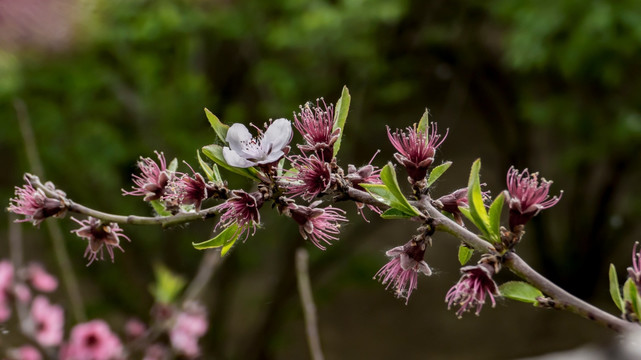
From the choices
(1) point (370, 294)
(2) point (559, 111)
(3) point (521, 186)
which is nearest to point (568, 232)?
(1) point (370, 294)

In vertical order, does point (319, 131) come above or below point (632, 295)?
above

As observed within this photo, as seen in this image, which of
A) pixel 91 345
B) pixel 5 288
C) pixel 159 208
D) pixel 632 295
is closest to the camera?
pixel 632 295

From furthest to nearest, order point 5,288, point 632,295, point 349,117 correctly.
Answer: point 349,117
point 5,288
point 632,295

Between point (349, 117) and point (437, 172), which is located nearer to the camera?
point (437, 172)

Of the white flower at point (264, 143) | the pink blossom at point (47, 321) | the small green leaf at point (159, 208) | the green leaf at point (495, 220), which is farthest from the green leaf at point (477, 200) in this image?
the pink blossom at point (47, 321)

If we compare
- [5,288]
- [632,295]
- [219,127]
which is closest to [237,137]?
[219,127]

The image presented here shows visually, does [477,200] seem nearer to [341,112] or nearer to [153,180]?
[341,112]
